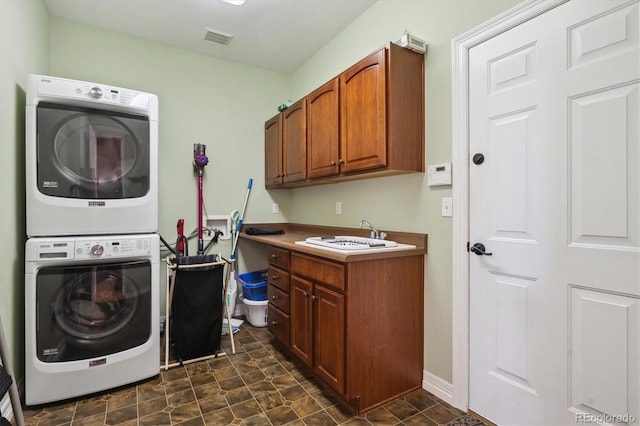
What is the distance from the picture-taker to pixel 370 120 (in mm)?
2084

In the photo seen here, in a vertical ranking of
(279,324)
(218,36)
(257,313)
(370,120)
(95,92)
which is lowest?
(257,313)

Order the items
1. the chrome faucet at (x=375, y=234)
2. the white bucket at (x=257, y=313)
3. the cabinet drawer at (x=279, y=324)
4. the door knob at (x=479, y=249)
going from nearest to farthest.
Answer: the door knob at (x=479, y=249) → the chrome faucet at (x=375, y=234) → the cabinet drawer at (x=279, y=324) → the white bucket at (x=257, y=313)

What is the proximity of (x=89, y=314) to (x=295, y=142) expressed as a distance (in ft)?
6.68

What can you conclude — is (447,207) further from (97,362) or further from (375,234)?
(97,362)

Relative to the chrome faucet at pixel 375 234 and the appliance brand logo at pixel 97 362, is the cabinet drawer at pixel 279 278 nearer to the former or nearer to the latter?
the chrome faucet at pixel 375 234

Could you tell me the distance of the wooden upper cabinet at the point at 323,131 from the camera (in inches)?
95.0

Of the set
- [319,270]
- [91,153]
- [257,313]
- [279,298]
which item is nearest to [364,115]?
[319,270]

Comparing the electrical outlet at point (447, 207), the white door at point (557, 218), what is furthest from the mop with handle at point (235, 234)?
the white door at point (557, 218)

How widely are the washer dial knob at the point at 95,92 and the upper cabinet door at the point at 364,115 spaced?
5.26ft

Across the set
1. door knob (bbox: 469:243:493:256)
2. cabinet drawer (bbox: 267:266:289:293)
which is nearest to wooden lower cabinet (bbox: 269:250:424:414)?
cabinet drawer (bbox: 267:266:289:293)

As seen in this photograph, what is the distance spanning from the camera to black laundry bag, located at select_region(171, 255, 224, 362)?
241 centimetres

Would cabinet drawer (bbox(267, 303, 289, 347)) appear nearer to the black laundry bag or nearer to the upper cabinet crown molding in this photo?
the black laundry bag

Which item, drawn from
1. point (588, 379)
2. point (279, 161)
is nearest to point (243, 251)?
point (279, 161)

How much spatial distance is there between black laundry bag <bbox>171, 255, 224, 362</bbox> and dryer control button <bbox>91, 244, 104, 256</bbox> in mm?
504
